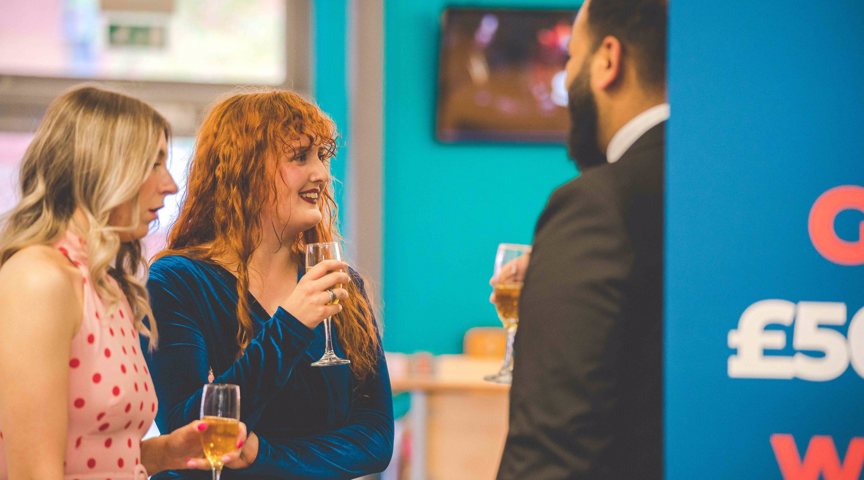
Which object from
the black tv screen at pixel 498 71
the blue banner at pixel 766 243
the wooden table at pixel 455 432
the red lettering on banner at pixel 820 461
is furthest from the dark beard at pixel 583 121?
the black tv screen at pixel 498 71

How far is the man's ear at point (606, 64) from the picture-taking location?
1497mm

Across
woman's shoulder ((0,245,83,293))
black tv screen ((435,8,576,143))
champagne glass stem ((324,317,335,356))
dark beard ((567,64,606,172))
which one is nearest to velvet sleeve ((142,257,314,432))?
champagne glass stem ((324,317,335,356))

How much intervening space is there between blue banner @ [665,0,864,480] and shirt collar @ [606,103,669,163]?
0.27 meters

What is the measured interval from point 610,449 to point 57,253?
2.96 ft

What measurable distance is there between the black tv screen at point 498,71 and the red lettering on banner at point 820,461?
4341 mm

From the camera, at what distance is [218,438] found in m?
1.62

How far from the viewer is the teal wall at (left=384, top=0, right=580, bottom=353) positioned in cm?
548

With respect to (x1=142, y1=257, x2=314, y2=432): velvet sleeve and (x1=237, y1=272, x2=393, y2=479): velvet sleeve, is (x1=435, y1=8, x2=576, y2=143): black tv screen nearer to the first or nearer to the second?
(x1=237, y1=272, x2=393, y2=479): velvet sleeve

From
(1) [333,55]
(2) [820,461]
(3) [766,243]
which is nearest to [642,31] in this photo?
(3) [766,243]

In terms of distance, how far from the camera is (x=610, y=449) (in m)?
1.34

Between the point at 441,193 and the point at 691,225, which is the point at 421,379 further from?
the point at 691,225

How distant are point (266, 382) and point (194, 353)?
0.51 ft

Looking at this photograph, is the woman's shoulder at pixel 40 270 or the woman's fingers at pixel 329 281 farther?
the woman's fingers at pixel 329 281

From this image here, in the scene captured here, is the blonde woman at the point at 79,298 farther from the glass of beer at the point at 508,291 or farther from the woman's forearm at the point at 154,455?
the glass of beer at the point at 508,291
